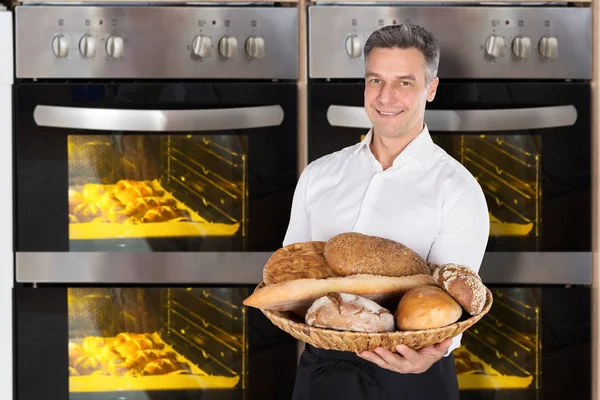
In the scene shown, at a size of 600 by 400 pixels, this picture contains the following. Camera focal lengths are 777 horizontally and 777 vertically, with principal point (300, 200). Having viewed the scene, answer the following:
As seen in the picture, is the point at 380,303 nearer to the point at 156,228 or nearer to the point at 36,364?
the point at 156,228

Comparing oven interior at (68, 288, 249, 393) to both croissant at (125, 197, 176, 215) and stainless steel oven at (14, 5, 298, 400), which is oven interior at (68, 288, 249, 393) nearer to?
stainless steel oven at (14, 5, 298, 400)

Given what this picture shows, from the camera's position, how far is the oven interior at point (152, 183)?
73.4 inches

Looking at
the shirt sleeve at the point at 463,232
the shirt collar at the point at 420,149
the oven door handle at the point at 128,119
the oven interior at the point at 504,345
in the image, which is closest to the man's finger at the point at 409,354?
the shirt sleeve at the point at 463,232

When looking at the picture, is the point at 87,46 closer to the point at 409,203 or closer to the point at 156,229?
the point at 156,229

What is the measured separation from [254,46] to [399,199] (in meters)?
0.67

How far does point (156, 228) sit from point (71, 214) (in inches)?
8.2

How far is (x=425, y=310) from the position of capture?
39.9 inches

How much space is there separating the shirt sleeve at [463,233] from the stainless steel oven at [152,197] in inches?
25.2

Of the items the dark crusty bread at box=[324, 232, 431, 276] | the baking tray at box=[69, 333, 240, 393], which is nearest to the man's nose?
the dark crusty bread at box=[324, 232, 431, 276]

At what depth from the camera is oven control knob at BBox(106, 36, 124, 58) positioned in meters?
1.84

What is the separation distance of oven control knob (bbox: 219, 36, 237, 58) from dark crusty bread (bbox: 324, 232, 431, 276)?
825 millimetres

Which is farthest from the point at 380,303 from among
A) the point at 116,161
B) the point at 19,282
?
the point at 19,282

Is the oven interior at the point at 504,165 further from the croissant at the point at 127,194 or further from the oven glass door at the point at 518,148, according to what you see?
the croissant at the point at 127,194

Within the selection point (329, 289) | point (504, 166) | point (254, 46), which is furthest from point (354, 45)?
point (329, 289)
